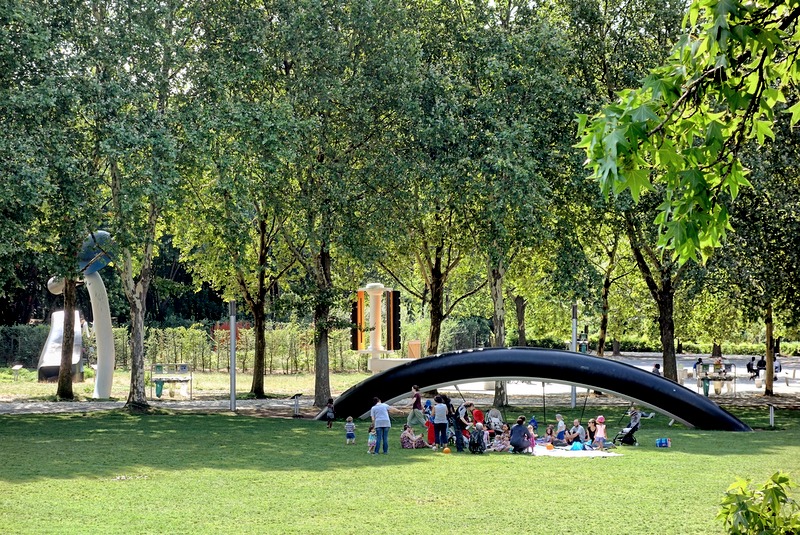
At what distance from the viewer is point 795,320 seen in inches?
1352

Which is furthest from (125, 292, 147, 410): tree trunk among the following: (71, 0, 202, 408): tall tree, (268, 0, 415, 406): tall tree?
(268, 0, 415, 406): tall tree

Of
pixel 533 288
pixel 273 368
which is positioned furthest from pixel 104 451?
pixel 273 368

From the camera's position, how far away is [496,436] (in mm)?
25375

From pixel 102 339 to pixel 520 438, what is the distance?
62.9ft

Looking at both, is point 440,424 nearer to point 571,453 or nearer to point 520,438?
point 520,438

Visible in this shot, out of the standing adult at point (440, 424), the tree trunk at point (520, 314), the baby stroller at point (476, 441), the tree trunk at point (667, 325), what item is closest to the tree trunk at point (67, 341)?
the standing adult at point (440, 424)

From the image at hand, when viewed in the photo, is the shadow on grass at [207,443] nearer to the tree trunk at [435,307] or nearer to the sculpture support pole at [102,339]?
the sculpture support pole at [102,339]

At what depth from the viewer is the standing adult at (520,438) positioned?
24547mm

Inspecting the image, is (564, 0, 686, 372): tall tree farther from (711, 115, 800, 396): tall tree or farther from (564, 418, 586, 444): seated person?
(564, 418, 586, 444): seated person

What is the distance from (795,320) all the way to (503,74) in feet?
40.0

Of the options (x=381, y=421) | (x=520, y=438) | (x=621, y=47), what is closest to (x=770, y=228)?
(x=621, y=47)

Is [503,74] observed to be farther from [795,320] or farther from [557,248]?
[795,320]

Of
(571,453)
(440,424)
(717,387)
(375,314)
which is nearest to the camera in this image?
Result: (571,453)

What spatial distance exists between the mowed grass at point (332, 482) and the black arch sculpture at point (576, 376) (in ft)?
2.70
